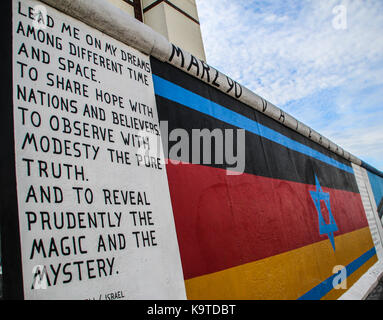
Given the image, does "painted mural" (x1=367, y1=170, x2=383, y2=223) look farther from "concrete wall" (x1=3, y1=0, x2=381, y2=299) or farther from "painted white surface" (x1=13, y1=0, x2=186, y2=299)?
"painted white surface" (x1=13, y1=0, x2=186, y2=299)

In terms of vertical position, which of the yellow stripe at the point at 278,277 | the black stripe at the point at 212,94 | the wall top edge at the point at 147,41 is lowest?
the yellow stripe at the point at 278,277

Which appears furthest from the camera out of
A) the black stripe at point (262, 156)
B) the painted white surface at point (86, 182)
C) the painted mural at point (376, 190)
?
the painted mural at point (376, 190)

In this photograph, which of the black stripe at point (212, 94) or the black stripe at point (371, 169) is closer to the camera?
the black stripe at point (212, 94)

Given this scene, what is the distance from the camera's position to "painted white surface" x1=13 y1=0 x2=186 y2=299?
90cm

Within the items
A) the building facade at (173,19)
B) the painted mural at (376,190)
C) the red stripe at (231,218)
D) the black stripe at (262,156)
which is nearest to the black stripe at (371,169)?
the painted mural at (376,190)

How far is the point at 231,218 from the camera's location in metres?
1.79

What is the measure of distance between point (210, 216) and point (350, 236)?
3.20 metres

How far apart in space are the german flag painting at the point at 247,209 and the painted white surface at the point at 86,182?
0.19 m

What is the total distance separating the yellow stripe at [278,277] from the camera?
1447 millimetres

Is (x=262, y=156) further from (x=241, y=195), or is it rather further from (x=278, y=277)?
(x=278, y=277)

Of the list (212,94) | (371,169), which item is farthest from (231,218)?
(371,169)

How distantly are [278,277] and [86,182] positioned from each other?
164cm

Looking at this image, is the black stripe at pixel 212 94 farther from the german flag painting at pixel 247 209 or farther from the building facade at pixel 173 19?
the building facade at pixel 173 19
